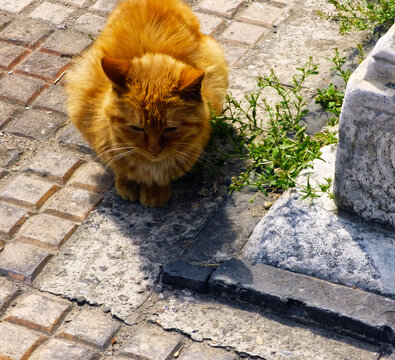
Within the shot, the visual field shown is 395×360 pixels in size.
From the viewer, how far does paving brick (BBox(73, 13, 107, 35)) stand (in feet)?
18.5

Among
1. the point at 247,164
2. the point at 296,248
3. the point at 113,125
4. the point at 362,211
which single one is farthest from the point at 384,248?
the point at 113,125

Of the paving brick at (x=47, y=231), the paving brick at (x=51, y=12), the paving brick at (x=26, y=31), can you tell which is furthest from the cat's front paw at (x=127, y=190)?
the paving brick at (x=51, y=12)

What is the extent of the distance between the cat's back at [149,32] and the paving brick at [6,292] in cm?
146

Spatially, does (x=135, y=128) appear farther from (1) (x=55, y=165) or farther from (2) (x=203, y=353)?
(2) (x=203, y=353)

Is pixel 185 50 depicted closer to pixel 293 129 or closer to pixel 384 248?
pixel 293 129

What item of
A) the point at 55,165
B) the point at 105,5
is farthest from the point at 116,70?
the point at 105,5

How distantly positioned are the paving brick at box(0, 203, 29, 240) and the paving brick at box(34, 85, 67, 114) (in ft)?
3.42

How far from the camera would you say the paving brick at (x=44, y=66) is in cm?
521

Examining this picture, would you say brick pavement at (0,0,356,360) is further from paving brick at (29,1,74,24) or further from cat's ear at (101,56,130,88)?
cat's ear at (101,56,130,88)

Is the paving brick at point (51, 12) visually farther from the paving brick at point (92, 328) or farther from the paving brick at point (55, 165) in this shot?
the paving brick at point (92, 328)

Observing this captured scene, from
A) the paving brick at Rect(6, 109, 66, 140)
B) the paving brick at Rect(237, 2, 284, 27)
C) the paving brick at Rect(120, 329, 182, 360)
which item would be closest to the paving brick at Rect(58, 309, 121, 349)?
the paving brick at Rect(120, 329, 182, 360)

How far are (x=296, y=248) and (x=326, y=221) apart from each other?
22 cm

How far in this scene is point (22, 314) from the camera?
3449 mm

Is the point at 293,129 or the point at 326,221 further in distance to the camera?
the point at 293,129
